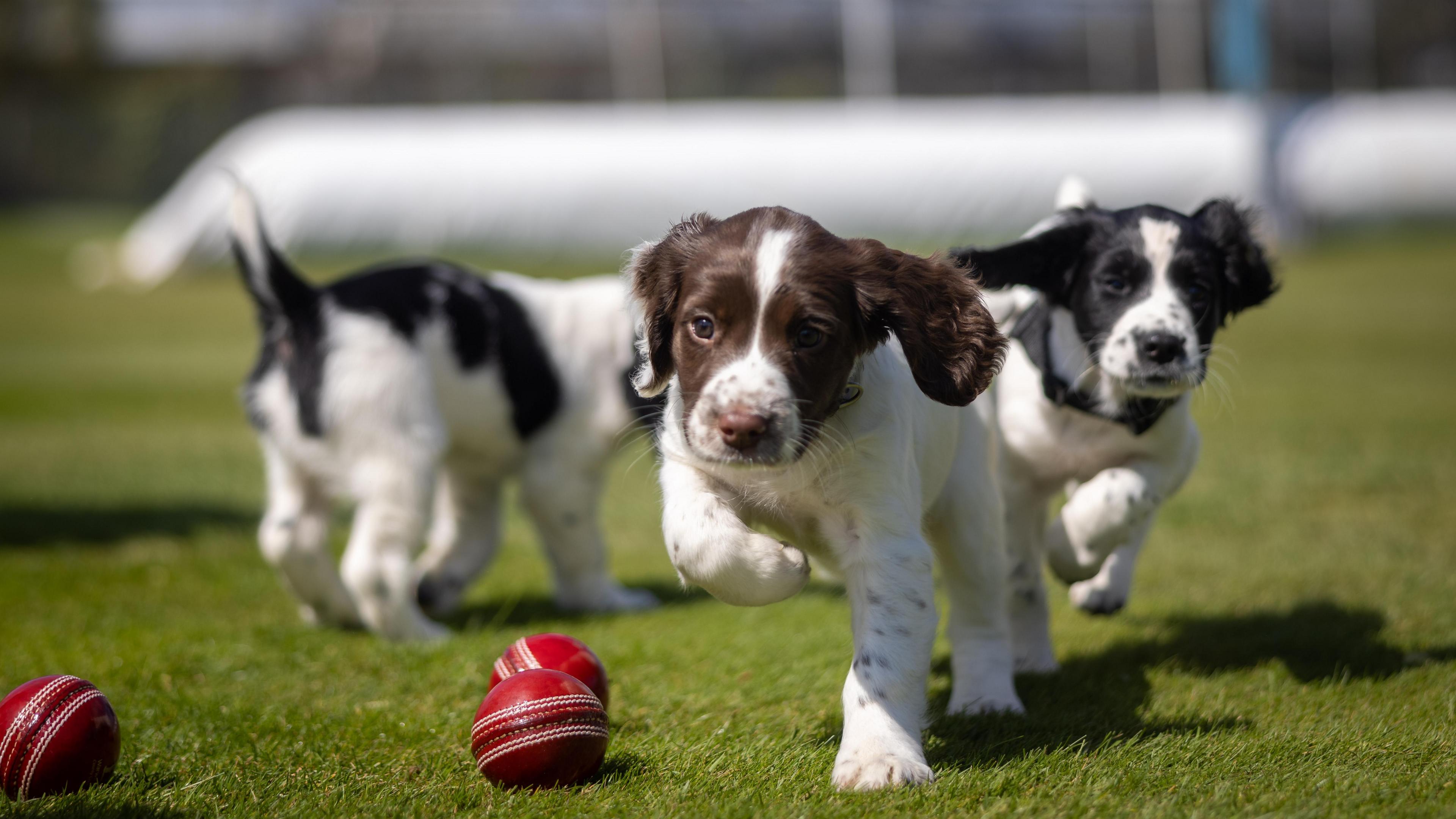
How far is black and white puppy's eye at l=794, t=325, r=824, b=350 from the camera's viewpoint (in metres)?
3.08

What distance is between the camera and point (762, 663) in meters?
4.55

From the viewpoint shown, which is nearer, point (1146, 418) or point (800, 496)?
point (800, 496)

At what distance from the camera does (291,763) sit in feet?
11.5

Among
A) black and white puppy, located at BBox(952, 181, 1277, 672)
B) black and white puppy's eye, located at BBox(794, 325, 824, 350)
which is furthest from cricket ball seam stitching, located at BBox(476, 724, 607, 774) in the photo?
black and white puppy, located at BBox(952, 181, 1277, 672)

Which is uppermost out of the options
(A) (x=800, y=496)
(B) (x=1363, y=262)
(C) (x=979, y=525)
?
(A) (x=800, y=496)

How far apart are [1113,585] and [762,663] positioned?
121cm

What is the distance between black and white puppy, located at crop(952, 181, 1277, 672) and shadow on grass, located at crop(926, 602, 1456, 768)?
0.29m

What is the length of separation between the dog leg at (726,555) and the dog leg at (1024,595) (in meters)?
1.35

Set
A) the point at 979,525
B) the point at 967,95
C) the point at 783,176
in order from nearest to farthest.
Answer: the point at 979,525 < the point at 783,176 < the point at 967,95

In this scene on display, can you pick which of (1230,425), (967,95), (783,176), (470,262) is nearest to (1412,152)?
(967,95)

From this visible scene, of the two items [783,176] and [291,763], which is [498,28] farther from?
[291,763]

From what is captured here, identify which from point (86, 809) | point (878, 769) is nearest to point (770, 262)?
point (878, 769)

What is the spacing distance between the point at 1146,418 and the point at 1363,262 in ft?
69.5

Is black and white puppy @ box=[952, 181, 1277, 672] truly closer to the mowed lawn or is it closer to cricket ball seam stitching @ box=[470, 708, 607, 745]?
the mowed lawn
